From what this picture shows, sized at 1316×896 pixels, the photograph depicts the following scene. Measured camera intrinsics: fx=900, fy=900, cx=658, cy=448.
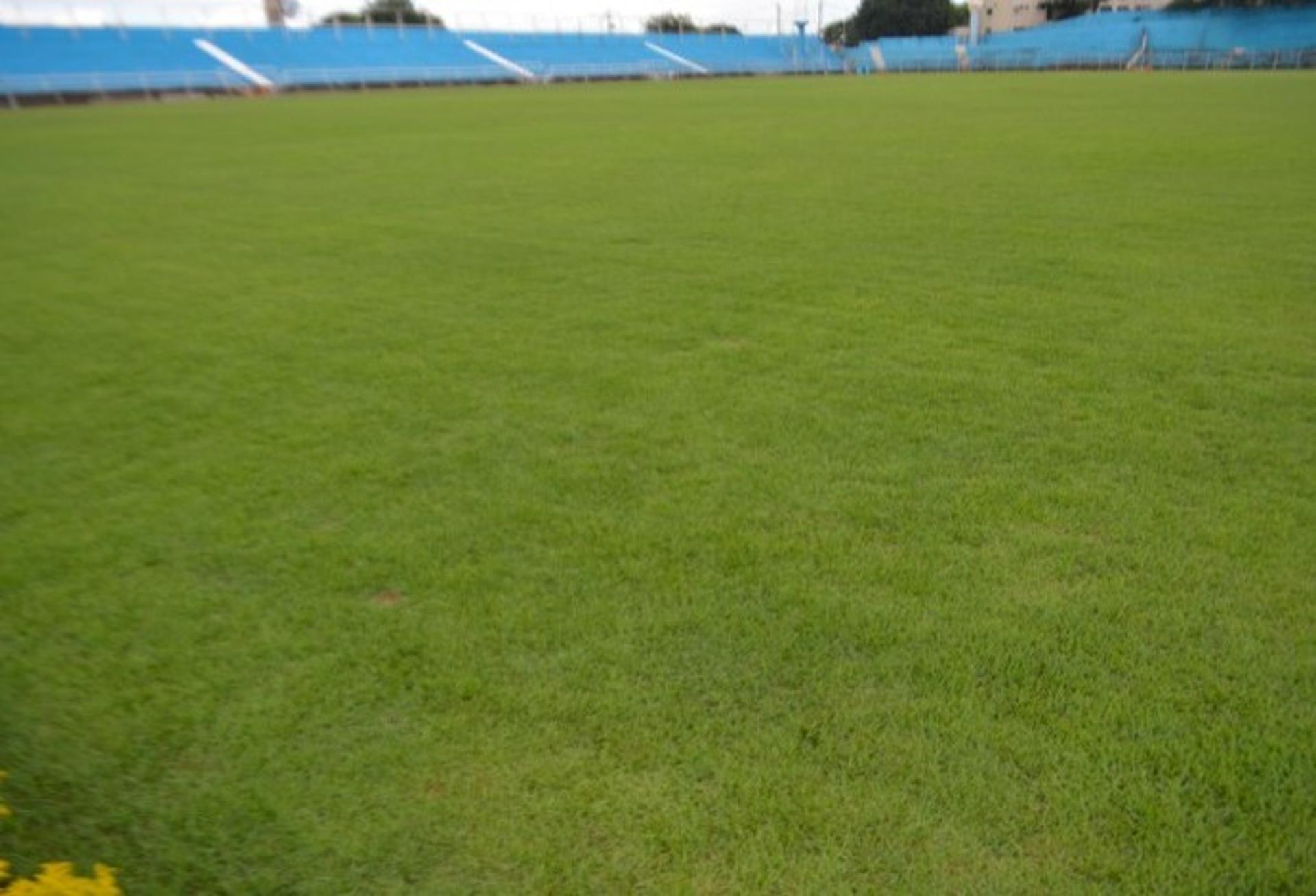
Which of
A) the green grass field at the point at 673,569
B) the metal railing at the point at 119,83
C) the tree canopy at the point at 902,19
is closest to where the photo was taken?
the green grass field at the point at 673,569

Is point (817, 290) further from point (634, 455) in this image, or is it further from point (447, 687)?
point (447, 687)

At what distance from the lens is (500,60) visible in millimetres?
38656

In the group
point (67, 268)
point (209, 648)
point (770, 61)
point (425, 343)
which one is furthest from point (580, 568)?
point (770, 61)

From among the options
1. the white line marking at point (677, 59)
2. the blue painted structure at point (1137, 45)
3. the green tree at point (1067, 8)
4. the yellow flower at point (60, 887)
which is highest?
the green tree at point (1067, 8)

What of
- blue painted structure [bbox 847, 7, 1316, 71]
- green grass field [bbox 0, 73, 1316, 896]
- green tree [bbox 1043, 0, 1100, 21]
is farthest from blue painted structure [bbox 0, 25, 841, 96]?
green grass field [bbox 0, 73, 1316, 896]

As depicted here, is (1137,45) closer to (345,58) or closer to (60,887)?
(345,58)

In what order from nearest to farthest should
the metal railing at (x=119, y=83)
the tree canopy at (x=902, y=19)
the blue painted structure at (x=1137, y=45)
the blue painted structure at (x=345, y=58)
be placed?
the metal railing at (x=119, y=83) → the blue painted structure at (x=345, y=58) → the blue painted structure at (x=1137, y=45) → the tree canopy at (x=902, y=19)

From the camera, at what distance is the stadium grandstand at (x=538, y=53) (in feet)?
97.0

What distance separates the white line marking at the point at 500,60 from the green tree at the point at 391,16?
3.37 metres

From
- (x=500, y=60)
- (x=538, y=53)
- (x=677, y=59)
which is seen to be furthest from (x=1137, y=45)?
(x=500, y=60)

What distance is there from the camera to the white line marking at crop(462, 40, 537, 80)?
37125 millimetres

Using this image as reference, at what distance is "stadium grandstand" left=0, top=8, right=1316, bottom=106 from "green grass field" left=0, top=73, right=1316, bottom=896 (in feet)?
96.6

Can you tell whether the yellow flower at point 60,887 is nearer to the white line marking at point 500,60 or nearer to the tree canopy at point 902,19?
the white line marking at point 500,60

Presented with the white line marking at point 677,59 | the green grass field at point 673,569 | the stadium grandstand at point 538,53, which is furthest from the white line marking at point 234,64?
the green grass field at point 673,569
